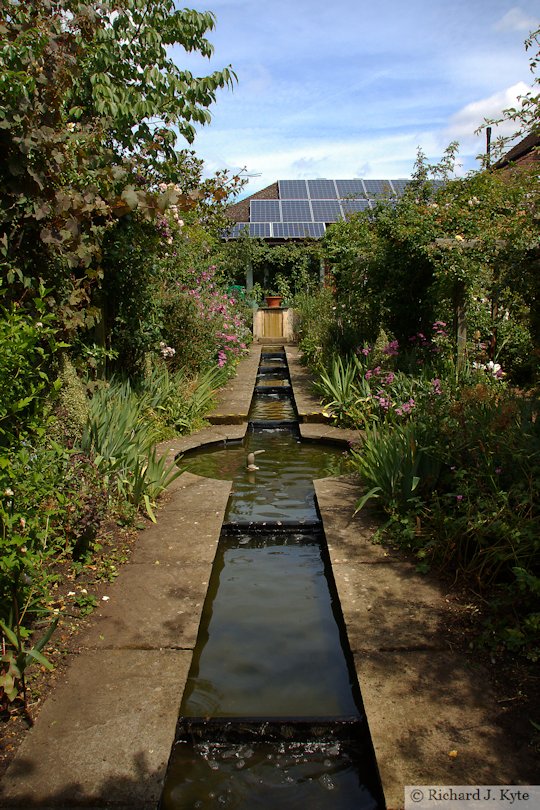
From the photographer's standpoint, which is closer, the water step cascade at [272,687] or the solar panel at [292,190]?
the water step cascade at [272,687]

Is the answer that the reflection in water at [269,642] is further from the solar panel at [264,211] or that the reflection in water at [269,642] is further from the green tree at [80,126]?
the solar panel at [264,211]

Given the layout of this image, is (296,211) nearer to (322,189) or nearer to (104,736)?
(322,189)

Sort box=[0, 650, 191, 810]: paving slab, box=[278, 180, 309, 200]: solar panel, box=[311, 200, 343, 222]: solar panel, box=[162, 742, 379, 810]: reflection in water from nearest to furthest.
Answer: box=[0, 650, 191, 810]: paving slab < box=[162, 742, 379, 810]: reflection in water < box=[311, 200, 343, 222]: solar panel < box=[278, 180, 309, 200]: solar panel

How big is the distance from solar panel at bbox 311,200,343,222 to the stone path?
19826 mm

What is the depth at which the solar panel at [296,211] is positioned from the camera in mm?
22880

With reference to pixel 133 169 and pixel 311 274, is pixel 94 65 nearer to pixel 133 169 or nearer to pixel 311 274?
pixel 133 169

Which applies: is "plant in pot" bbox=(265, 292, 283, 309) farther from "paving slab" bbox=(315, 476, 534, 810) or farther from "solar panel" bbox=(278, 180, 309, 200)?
"paving slab" bbox=(315, 476, 534, 810)

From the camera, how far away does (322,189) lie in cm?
2562

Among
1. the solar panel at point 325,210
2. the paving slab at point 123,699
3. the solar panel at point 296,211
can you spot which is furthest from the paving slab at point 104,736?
the solar panel at point 296,211

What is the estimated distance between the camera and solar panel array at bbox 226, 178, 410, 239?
71.8 feet

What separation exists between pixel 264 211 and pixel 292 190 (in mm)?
3123

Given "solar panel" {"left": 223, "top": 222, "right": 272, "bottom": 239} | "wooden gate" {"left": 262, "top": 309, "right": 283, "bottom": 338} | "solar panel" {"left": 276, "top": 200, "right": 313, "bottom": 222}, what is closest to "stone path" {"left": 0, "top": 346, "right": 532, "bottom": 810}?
"wooden gate" {"left": 262, "top": 309, "right": 283, "bottom": 338}

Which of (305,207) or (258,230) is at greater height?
(305,207)

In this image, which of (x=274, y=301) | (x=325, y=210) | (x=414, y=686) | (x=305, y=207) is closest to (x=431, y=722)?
(x=414, y=686)
